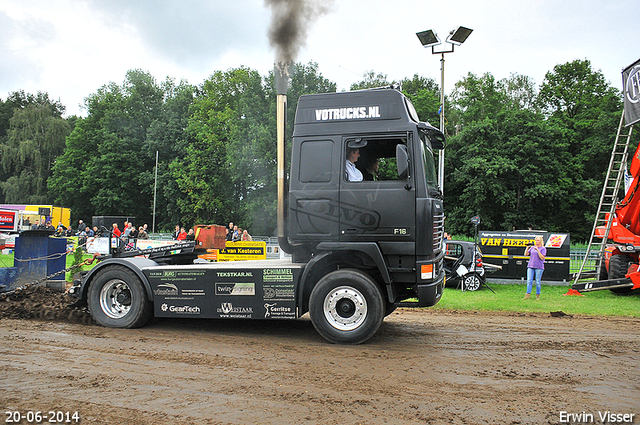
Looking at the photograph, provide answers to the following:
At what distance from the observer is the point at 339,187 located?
6695 millimetres

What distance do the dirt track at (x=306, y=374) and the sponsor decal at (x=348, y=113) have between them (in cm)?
331

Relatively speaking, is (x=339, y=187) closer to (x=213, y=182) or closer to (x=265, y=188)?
(x=265, y=188)

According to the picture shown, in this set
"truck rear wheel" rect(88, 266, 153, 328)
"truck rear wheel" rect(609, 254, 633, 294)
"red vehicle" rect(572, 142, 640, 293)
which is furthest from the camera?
"truck rear wheel" rect(609, 254, 633, 294)

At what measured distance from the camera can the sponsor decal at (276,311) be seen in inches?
269

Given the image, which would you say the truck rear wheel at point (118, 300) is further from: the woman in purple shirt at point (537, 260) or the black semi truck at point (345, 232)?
the woman in purple shirt at point (537, 260)

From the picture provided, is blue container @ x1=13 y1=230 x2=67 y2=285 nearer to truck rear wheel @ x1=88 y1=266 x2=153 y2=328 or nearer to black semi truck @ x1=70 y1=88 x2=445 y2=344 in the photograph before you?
truck rear wheel @ x1=88 y1=266 x2=153 y2=328

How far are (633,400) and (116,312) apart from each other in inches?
284

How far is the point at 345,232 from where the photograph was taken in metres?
6.65

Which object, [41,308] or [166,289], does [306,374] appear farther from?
[41,308]

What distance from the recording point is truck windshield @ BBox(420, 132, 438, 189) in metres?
6.72

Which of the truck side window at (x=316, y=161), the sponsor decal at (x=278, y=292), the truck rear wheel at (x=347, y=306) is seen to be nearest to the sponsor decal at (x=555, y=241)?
the truck rear wheel at (x=347, y=306)

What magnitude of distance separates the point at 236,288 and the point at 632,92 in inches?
537

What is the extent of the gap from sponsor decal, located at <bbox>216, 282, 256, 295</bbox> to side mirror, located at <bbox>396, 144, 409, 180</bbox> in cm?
276

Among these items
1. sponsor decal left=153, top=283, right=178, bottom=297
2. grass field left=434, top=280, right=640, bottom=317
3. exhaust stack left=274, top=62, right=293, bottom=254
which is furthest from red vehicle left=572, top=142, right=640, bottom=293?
sponsor decal left=153, top=283, right=178, bottom=297
